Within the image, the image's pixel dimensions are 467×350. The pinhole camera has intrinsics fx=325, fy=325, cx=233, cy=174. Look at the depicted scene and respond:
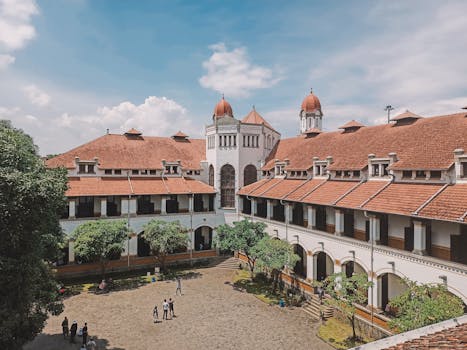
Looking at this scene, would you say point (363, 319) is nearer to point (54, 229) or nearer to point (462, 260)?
point (462, 260)

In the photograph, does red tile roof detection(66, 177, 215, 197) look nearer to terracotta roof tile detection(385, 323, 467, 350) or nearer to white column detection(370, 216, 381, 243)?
white column detection(370, 216, 381, 243)

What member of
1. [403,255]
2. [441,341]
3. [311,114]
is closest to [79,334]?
[441,341]

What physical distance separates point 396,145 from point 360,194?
5.80 meters

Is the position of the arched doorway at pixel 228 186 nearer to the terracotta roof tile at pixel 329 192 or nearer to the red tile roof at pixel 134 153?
the red tile roof at pixel 134 153

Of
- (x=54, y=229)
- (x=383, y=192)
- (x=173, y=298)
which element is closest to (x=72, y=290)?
(x=173, y=298)

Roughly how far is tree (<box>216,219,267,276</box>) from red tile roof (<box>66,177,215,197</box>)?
7.64 m

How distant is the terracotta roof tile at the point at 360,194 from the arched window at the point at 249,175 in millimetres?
16565

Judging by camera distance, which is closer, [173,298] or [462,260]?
[462,260]

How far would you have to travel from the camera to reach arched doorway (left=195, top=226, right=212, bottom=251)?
3612cm

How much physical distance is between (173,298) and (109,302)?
15.5ft

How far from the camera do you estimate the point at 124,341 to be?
18.8 m

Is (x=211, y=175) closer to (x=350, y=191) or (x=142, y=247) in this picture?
(x=142, y=247)

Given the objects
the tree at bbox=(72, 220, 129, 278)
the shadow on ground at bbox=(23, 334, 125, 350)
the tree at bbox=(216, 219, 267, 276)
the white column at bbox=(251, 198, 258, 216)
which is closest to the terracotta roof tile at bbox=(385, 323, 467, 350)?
the shadow on ground at bbox=(23, 334, 125, 350)

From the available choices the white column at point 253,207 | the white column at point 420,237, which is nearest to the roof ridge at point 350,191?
the white column at point 420,237
